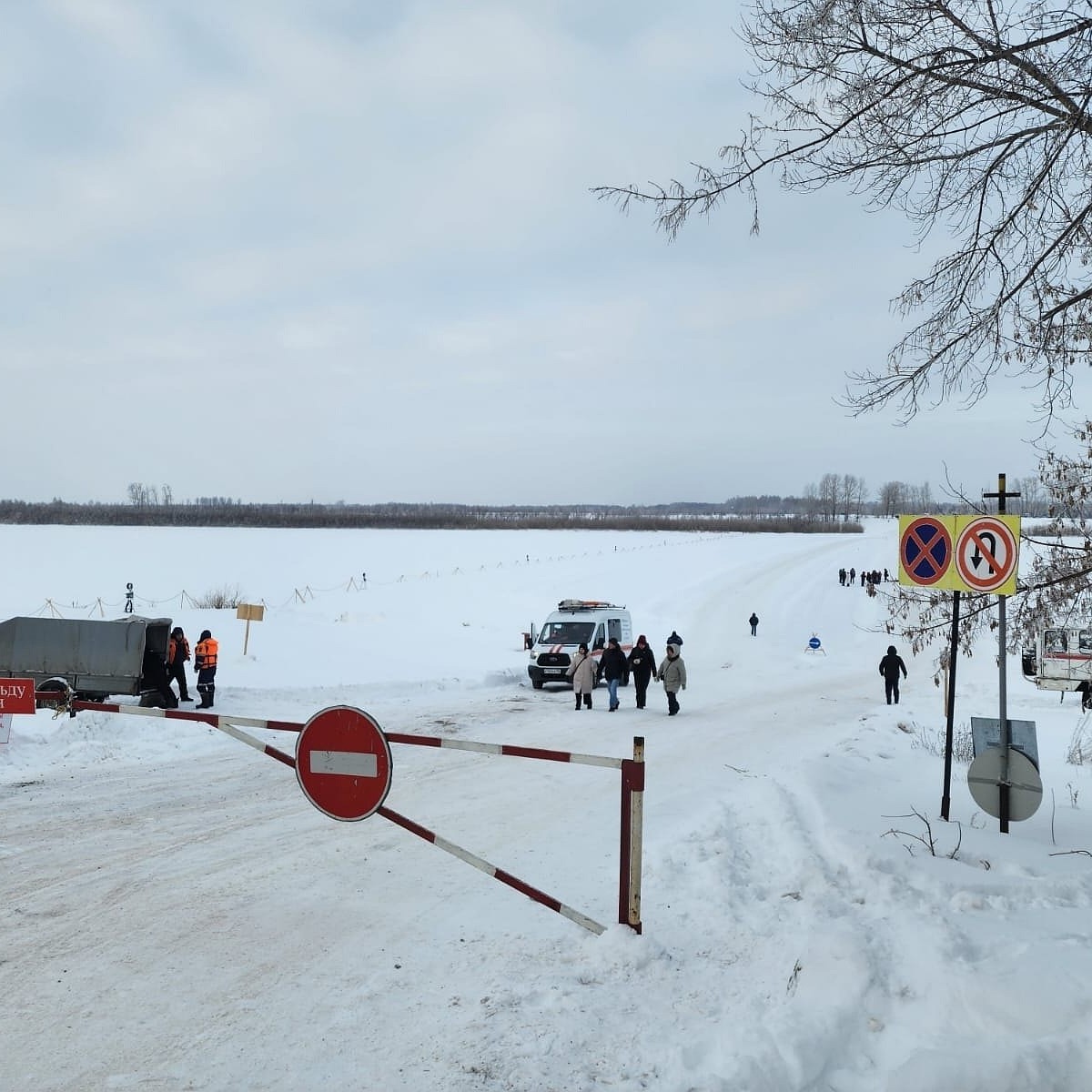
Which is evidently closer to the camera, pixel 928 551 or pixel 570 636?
pixel 928 551

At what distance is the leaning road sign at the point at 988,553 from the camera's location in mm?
7371

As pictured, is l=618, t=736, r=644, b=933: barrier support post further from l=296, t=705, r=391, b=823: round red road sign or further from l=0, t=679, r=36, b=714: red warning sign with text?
l=0, t=679, r=36, b=714: red warning sign with text

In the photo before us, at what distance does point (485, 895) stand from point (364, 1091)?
2520 millimetres

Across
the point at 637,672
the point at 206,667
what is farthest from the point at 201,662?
the point at 637,672

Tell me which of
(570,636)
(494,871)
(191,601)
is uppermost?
(494,871)

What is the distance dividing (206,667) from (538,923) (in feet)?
36.7

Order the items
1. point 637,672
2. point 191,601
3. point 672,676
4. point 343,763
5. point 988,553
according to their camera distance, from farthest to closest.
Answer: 1. point 191,601
2. point 637,672
3. point 672,676
4. point 988,553
5. point 343,763

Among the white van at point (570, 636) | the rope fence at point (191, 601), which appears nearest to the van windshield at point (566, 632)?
the white van at point (570, 636)

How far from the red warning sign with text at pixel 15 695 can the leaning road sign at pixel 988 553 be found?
7.63 m

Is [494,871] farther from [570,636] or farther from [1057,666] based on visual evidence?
[1057,666]

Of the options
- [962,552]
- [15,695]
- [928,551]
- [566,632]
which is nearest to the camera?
[15,695]

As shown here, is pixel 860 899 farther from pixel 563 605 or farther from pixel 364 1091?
pixel 563 605

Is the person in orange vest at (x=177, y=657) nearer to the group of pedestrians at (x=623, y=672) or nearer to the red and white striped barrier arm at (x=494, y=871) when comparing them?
the group of pedestrians at (x=623, y=672)

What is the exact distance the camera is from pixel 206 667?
15398 millimetres
